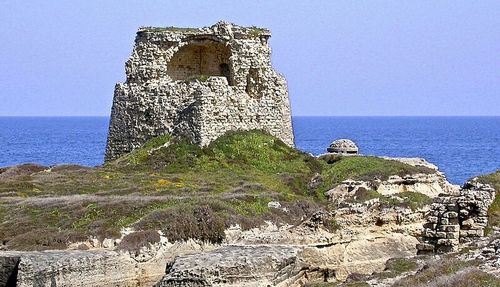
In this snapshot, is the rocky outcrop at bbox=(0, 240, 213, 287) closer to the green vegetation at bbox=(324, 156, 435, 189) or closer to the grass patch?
the green vegetation at bbox=(324, 156, 435, 189)

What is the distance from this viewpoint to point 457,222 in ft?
87.4

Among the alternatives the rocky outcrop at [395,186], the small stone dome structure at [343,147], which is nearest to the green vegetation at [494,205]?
the rocky outcrop at [395,186]

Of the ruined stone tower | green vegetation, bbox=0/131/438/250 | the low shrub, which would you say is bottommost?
the low shrub

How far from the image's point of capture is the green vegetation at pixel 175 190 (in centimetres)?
3019

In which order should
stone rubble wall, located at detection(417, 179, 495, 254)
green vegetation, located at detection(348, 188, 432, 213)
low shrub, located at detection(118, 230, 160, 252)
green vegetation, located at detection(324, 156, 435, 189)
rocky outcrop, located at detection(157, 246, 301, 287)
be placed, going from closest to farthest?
rocky outcrop, located at detection(157, 246, 301, 287), stone rubble wall, located at detection(417, 179, 495, 254), low shrub, located at detection(118, 230, 160, 252), green vegetation, located at detection(348, 188, 432, 213), green vegetation, located at detection(324, 156, 435, 189)

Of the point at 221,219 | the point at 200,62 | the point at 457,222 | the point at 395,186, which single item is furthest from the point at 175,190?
the point at 200,62

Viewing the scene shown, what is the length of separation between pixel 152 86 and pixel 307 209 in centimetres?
1263

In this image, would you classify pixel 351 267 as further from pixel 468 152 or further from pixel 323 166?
pixel 468 152

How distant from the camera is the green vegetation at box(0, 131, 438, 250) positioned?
3019 cm

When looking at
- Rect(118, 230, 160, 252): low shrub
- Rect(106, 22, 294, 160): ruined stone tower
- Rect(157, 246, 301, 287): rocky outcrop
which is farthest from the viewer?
Rect(106, 22, 294, 160): ruined stone tower

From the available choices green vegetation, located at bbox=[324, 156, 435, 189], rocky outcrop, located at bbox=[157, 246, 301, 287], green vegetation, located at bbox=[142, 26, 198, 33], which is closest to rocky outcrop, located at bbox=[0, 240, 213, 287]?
rocky outcrop, located at bbox=[157, 246, 301, 287]

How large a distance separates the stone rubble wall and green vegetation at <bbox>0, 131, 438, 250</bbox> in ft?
14.4

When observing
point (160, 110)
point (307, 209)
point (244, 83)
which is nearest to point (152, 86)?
point (160, 110)

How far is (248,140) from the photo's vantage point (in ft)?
140
